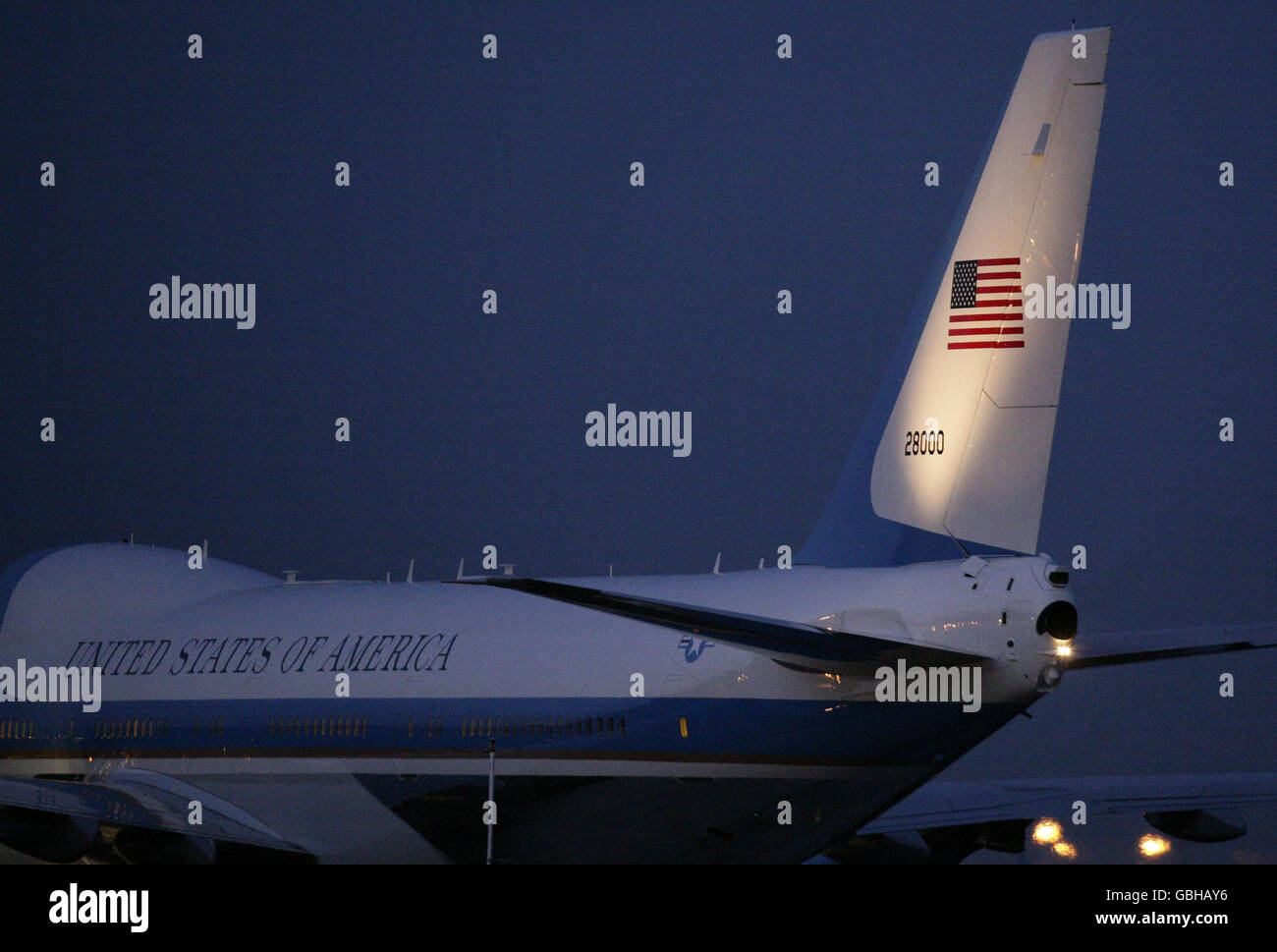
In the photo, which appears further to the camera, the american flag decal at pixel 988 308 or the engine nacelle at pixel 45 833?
the engine nacelle at pixel 45 833

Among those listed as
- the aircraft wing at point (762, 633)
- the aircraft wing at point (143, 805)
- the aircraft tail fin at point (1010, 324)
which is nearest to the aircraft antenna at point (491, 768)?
the aircraft wing at point (143, 805)

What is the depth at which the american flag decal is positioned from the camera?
58.3 ft

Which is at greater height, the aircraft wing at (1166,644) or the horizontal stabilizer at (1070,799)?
the aircraft wing at (1166,644)

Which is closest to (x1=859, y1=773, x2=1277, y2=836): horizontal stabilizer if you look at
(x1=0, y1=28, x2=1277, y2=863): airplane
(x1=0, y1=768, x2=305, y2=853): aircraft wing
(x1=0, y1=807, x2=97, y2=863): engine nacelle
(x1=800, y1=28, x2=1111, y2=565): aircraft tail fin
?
(x1=0, y1=28, x2=1277, y2=863): airplane

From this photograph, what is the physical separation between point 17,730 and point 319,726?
6.30m

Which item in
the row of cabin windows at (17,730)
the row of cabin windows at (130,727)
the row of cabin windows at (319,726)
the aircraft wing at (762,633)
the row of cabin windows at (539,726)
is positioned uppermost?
the row of cabin windows at (17,730)

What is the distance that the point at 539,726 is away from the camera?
20422mm

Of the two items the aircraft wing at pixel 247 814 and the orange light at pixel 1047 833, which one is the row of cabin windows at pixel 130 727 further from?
the orange light at pixel 1047 833

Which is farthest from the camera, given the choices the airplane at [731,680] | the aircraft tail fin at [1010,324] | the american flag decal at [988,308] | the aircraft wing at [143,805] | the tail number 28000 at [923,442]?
the aircraft wing at [143,805]

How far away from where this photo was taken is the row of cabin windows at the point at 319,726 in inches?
880

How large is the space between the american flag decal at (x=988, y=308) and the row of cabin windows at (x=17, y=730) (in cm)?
1564

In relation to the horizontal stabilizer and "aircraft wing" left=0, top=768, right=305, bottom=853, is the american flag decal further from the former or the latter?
"aircraft wing" left=0, top=768, right=305, bottom=853
